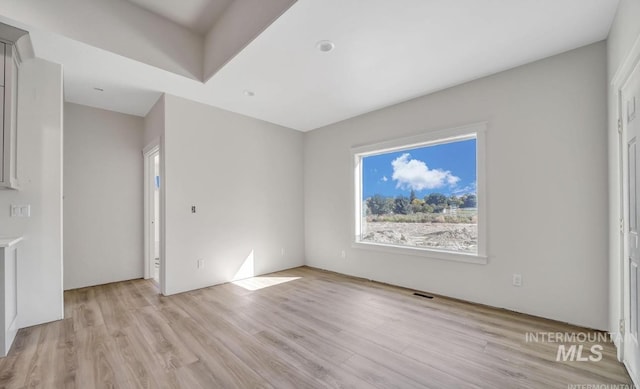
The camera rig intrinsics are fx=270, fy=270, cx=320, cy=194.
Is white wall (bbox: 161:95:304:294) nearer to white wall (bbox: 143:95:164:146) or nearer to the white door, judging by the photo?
white wall (bbox: 143:95:164:146)

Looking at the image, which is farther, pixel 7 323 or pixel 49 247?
pixel 49 247

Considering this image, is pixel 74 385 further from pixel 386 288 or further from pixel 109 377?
pixel 386 288

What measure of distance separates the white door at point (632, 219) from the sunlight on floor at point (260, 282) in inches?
143

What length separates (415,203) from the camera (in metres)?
→ 3.96

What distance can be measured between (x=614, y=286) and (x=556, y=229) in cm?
62

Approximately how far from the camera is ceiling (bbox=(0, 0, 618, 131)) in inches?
83.0

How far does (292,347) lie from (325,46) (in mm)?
2728

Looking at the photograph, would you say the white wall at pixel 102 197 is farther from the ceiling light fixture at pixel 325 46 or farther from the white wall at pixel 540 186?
the white wall at pixel 540 186

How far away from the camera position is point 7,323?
2234 mm

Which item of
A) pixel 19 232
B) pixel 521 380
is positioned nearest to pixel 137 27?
pixel 19 232

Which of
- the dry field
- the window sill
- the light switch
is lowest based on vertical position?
the window sill

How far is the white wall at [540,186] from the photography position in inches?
99.6

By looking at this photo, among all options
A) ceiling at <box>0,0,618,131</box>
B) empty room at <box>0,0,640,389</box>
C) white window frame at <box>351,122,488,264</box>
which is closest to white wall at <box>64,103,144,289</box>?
empty room at <box>0,0,640,389</box>

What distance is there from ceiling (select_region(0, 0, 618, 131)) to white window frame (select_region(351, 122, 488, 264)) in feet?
1.97
